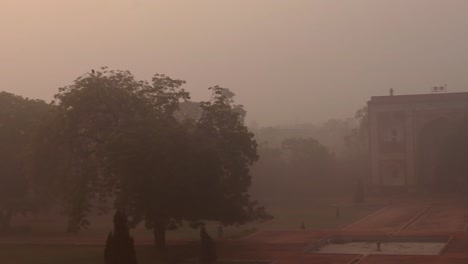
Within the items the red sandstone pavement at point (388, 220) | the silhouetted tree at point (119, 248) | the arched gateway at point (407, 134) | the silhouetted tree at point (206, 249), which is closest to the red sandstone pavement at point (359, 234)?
the red sandstone pavement at point (388, 220)

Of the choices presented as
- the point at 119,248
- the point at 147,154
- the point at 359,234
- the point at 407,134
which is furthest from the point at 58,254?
the point at 407,134

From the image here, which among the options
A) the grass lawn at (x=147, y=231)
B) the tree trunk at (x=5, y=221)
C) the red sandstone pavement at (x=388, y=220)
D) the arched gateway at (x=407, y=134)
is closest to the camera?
the grass lawn at (x=147, y=231)

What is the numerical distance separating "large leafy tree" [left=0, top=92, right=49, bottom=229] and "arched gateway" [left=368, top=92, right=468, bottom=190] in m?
32.2

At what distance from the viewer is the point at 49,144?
31000 millimetres

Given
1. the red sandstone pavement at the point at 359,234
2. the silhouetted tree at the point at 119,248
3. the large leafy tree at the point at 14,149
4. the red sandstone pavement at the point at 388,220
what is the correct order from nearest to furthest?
the silhouetted tree at the point at 119,248 < the red sandstone pavement at the point at 359,234 < the red sandstone pavement at the point at 388,220 < the large leafy tree at the point at 14,149

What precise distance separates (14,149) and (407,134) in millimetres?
35350

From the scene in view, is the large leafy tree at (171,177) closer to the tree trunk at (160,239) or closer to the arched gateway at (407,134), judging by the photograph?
the tree trunk at (160,239)

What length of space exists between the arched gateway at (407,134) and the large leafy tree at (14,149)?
32171 millimetres

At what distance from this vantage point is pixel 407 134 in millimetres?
61562

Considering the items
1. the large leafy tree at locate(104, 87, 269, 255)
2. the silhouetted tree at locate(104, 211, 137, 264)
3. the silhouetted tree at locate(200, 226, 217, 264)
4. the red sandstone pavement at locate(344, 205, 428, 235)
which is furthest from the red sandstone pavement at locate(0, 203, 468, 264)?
the silhouetted tree at locate(104, 211, 137, 264)

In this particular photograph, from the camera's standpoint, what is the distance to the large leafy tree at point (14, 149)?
3847 cm

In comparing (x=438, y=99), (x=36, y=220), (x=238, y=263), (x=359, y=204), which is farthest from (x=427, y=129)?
(x=238, y=263)

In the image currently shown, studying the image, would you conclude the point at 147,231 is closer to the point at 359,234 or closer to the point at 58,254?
the point at 58,254

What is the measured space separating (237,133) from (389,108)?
1312 inches
